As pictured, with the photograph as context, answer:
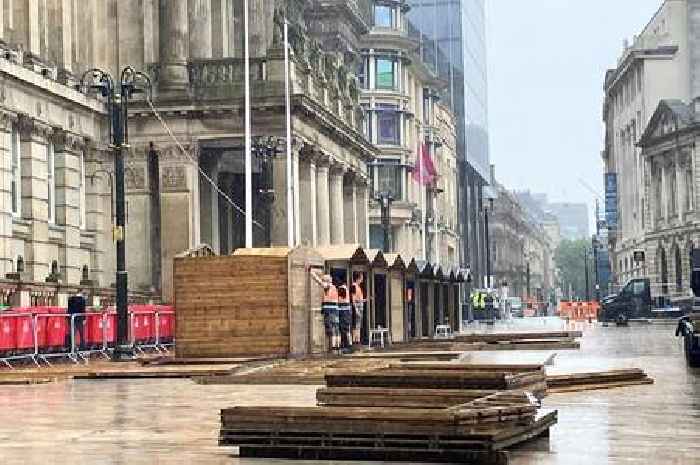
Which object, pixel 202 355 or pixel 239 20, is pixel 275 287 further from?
pixel 239 20

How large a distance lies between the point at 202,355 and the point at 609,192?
14782cm

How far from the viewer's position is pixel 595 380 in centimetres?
2286

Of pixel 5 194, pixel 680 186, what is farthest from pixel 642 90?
pixel 5 194

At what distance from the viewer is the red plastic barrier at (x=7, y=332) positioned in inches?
1320

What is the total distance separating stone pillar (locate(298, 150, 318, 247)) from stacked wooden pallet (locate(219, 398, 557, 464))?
45.0 m

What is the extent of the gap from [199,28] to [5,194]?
18.0 metres

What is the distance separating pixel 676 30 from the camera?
14762 cm

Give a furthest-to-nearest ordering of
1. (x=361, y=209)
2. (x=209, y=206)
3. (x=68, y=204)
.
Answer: (x=361, y=209) < (x=209, y=206) < (x=68, y=204)

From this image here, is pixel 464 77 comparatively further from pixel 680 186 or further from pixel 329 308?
pixel 329 308

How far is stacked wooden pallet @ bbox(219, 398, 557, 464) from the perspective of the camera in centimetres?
1226

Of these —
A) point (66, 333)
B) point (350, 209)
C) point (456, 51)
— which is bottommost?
point (66, 333)

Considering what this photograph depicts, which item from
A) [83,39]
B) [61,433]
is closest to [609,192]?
[83,39]

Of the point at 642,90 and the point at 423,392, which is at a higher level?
the point at 642,90

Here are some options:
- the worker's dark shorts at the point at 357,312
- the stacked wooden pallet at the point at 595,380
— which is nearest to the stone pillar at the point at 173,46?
the worker's dark shorts at the point at 357,312
